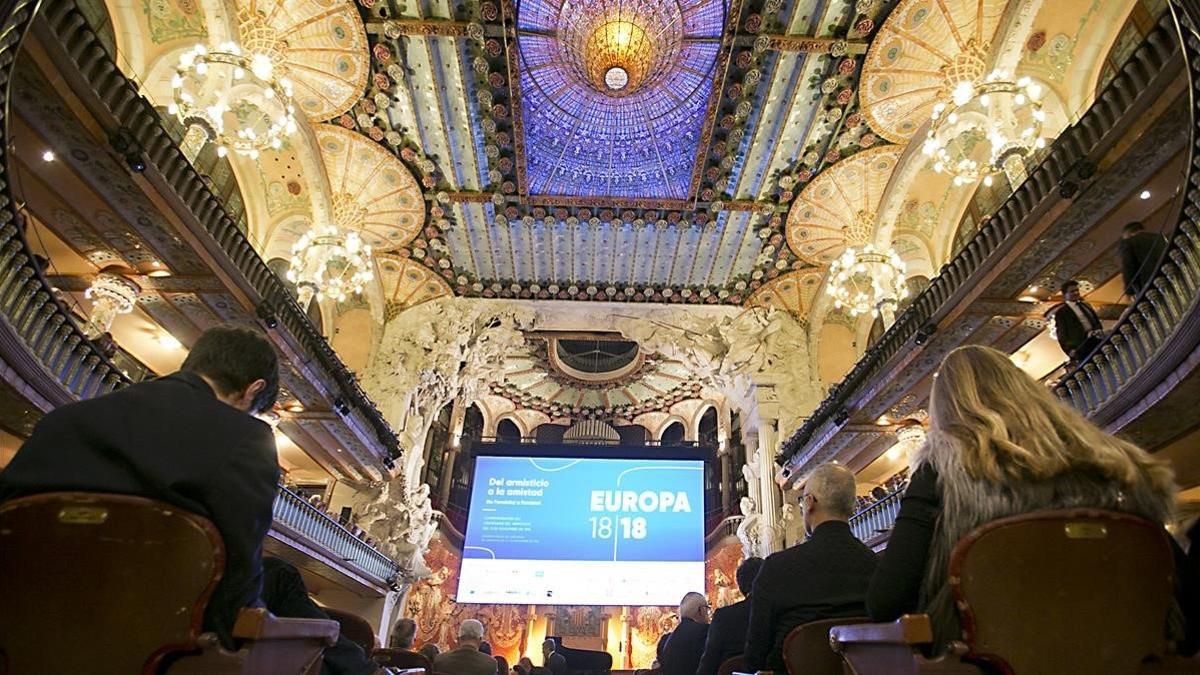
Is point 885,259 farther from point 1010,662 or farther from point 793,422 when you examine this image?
point 1010,662

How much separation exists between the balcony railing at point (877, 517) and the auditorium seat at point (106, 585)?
922cm

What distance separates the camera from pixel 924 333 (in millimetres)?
8734

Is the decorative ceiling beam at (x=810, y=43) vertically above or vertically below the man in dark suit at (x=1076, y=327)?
above

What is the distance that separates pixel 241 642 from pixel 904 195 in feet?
40.5

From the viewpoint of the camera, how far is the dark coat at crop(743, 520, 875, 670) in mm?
2312

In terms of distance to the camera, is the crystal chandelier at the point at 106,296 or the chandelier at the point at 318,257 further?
the chandelier at the point at 318,257

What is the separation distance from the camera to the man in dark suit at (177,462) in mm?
1432

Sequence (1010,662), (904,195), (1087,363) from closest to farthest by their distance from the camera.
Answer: (1010,662), (1087,363), (904,195)

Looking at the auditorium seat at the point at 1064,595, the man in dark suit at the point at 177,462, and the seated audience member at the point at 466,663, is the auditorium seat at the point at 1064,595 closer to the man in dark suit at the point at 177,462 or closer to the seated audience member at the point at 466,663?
the man in dark suit at the point at 177,462

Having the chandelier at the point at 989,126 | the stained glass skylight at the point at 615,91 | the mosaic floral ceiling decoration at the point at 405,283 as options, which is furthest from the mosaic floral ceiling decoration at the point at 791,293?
the mosaic floral ceiling decoration at the point at 405,283

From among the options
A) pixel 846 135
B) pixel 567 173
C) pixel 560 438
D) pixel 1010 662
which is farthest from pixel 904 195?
pixel 560 438

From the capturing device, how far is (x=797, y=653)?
6.95ft

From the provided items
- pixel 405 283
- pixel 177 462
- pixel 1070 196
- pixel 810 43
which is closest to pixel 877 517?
pixel 1070 196

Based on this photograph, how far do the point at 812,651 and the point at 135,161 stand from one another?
686 centimetres
